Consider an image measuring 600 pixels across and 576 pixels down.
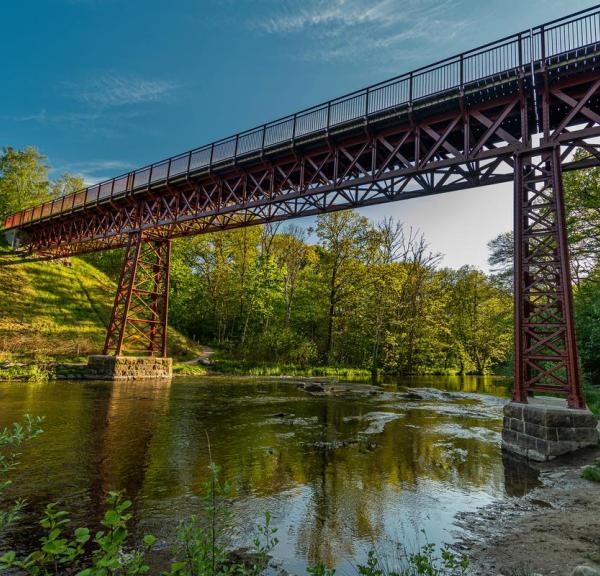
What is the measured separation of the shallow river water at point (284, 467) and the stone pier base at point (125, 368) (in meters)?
6.90

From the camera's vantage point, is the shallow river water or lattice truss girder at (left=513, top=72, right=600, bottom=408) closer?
the shallow river water

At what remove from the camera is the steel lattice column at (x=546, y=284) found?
9047 millimetres

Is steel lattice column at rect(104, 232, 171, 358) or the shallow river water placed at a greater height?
steel lattice column at rect(104, 232, 171, 358)

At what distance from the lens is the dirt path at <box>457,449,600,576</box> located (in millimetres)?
4074

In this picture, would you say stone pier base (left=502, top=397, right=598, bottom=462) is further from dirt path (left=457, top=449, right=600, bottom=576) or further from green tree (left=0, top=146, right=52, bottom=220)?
green tree (left=0, top=146, right=52, bottom=220)

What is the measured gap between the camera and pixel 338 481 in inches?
267

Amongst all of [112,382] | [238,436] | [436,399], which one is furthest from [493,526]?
[112,382]

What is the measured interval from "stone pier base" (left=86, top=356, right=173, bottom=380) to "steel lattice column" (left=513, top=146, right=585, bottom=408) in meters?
20.0

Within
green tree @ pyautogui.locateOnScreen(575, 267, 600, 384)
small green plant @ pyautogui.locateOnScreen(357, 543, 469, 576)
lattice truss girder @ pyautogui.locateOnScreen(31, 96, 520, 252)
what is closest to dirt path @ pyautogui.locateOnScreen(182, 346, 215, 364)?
lattice truss girder @ pyautogui.locateOnScreen(31, 96, 520, 252)

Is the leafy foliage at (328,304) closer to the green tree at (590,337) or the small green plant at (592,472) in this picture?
the green tree at (590,337)

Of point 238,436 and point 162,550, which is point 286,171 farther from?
point 162,550

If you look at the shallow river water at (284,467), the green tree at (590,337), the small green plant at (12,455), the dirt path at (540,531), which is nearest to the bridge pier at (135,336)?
the shallow river water at (284,467)

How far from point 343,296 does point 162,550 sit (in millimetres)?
32670

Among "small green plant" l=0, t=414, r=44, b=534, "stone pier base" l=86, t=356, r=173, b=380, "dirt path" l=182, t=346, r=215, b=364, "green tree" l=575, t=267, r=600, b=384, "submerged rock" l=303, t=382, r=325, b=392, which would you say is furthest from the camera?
"dirt path" l=182, t=346, r=215, b=364
